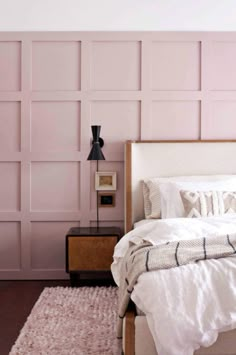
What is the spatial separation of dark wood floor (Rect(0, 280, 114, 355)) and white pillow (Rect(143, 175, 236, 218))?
76 cm

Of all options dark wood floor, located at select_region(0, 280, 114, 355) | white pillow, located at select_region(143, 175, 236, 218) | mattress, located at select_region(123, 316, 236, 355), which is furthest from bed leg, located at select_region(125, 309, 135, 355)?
white pillow, located at select_region(143, 175, 236, 218)

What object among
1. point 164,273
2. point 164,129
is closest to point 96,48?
point 164,129

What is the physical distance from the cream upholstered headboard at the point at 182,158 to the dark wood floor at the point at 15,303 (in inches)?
42.3

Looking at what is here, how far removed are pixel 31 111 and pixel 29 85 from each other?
0.75 feet

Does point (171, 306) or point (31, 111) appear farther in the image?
point (31, 111)

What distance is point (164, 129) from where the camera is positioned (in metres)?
4.04

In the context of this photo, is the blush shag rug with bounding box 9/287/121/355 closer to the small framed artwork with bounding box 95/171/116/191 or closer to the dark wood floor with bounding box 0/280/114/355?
the dark wood floor with bounding box 0/280/114/355

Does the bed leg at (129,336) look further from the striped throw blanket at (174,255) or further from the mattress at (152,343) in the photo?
the striped throw blanket at (174,255)

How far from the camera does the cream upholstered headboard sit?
156 inches

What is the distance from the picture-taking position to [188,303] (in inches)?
74.0

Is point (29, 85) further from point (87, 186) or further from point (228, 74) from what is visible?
point (228, 74)

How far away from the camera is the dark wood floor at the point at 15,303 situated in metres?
2.71

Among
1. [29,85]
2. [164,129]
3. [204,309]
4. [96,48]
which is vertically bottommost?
[204,309]

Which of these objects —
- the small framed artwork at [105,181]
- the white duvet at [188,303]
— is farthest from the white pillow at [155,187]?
the white duvet at [188,303]
